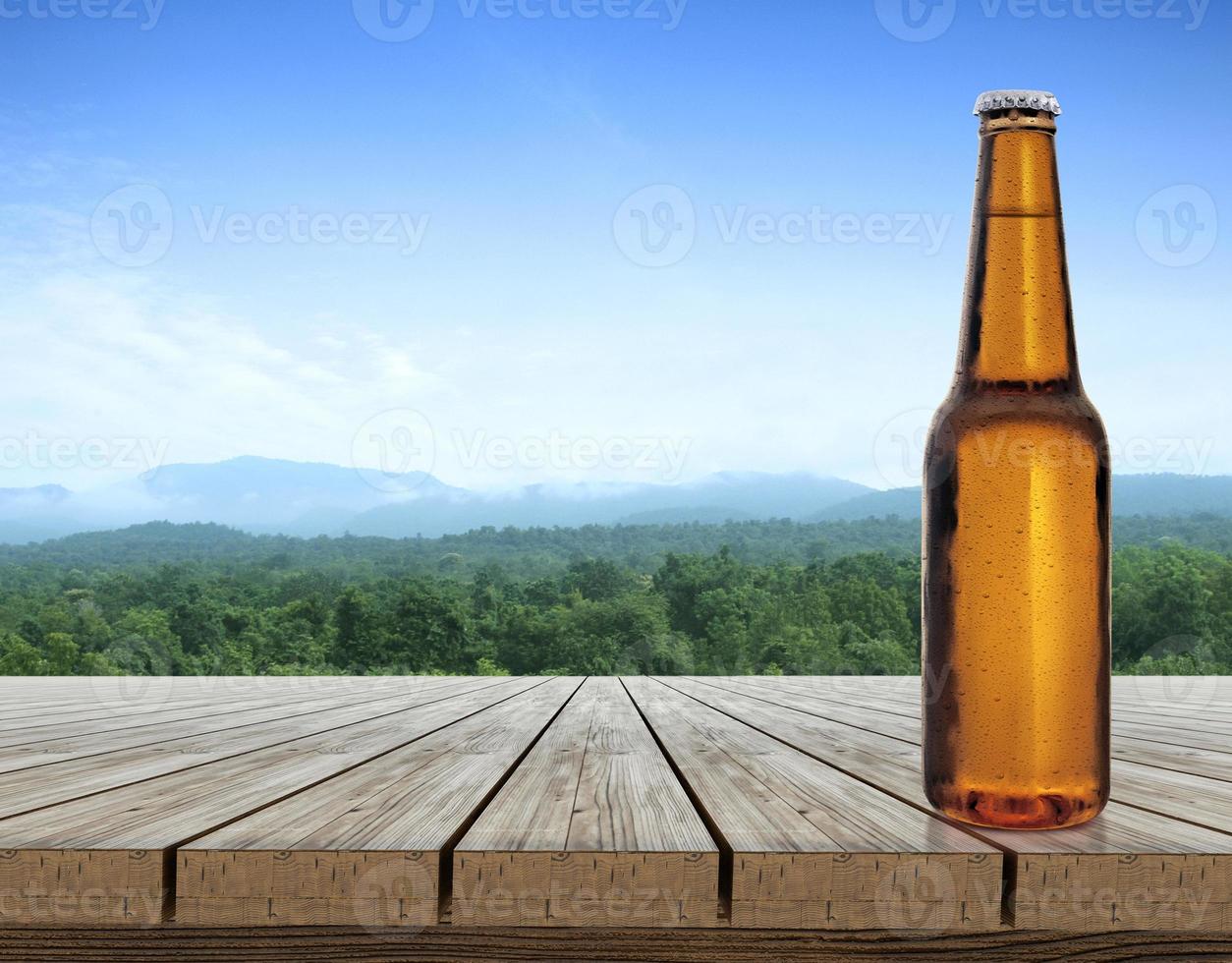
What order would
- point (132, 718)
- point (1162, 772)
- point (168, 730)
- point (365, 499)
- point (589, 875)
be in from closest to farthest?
point (589, 875) → point (1162, 772) → point (168, 730) → point (132, 718) → point (365, 499)

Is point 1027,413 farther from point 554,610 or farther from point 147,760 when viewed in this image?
point 554,610

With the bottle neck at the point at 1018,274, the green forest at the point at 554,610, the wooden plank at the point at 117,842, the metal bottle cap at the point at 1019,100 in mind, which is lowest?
the green forest at the point at 554,610

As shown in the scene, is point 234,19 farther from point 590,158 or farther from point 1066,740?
point 1066,740

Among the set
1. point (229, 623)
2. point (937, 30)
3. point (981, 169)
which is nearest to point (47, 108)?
point (229, 623)

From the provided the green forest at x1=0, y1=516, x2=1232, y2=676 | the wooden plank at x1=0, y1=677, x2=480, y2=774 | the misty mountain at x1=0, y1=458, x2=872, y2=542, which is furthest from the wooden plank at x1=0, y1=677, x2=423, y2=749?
the misty mountain at x1=0, y1=458, x2=872, y2=542

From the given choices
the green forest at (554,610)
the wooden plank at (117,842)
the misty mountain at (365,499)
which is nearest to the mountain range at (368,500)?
the misty mountain at (365,499)

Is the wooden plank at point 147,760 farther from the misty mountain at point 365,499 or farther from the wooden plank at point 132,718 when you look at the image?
the misty mountain at point 365,499

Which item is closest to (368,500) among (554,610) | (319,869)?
(554,610)

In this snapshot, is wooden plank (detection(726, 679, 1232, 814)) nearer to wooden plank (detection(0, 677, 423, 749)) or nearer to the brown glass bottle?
the brown glass bottle
